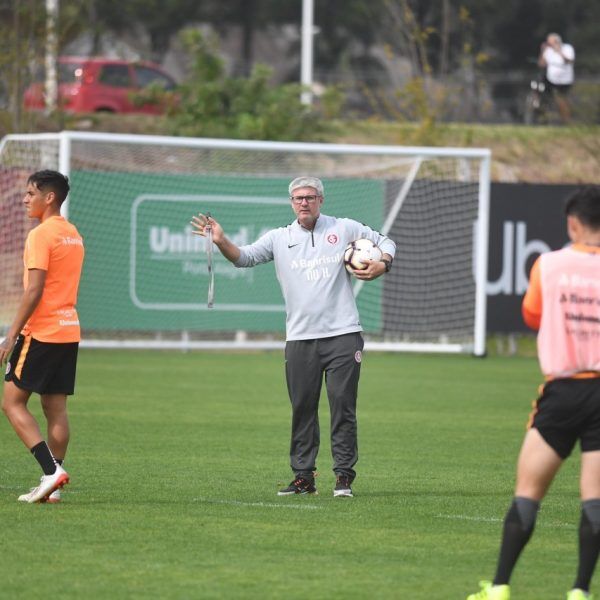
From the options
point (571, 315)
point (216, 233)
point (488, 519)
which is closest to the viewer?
point (571, 315)

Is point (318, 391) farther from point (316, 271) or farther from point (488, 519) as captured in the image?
point (488, 519)

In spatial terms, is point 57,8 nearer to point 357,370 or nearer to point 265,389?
point 265,389

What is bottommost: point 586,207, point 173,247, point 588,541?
Answer: point 588,541

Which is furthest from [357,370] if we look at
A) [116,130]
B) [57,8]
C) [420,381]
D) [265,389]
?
[116,130]

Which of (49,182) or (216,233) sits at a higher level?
(49,182)

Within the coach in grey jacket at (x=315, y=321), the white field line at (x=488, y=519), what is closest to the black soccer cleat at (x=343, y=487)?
the coach in grey jacket at (x=315, y=321)

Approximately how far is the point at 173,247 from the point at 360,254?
13.6 metres

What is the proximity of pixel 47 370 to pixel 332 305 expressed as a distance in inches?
78.7

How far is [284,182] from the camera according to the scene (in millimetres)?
24234

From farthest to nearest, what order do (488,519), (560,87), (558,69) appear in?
1. (560,87)
2. (558,69)
3. (488,519)

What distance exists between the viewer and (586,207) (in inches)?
271

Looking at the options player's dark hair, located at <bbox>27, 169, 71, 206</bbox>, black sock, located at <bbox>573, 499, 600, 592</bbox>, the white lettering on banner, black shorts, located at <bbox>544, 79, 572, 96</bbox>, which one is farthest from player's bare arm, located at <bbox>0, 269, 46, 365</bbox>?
black shorts, located at <bbox>544, 79, 572, 96</bbox>

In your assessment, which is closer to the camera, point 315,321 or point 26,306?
point 26,306

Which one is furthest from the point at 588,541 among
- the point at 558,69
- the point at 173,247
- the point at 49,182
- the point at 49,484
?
the point at 558,69
